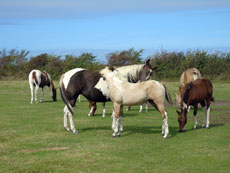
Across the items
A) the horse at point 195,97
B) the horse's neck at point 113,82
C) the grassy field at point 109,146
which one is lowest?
the grassy field at point 109,146

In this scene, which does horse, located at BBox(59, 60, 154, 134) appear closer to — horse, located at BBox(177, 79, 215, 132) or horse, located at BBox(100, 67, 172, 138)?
horse, located at BBox(100, 67, 172, 138)

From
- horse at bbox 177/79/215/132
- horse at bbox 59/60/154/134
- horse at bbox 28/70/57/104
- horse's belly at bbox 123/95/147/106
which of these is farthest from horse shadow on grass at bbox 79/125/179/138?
horse at bbox 28/70/57/104

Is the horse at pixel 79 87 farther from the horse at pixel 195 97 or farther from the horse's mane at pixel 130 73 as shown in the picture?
the horse at pixel 195 97

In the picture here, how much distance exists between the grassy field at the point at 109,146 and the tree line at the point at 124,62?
21.0 metres

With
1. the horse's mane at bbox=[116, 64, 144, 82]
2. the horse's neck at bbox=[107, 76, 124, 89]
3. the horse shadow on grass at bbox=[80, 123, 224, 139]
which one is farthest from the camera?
the horse's mane at bbox=[116, 64, 144, 82]

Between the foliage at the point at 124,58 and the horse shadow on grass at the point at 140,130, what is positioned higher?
the foliage at the point at 124,58

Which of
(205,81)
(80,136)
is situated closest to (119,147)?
(80,136)

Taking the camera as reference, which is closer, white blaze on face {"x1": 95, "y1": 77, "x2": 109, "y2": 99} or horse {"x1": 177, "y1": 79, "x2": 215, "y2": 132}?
horse {"x1": 177, "y1": 79, "x2": 215, "y2": 132}

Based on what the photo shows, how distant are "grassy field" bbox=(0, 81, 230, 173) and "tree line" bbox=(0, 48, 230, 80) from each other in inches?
825

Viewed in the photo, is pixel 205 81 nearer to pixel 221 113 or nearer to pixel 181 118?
pixel 181 118

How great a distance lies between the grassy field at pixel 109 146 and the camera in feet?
25.7

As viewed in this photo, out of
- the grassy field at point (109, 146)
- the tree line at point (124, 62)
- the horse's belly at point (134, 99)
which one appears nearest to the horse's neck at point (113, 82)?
the horse's belly at point (134, 99)

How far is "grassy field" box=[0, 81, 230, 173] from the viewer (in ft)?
25.7

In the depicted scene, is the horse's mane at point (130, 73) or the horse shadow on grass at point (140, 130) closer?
the horse shadow on grass at point (140, 130)
